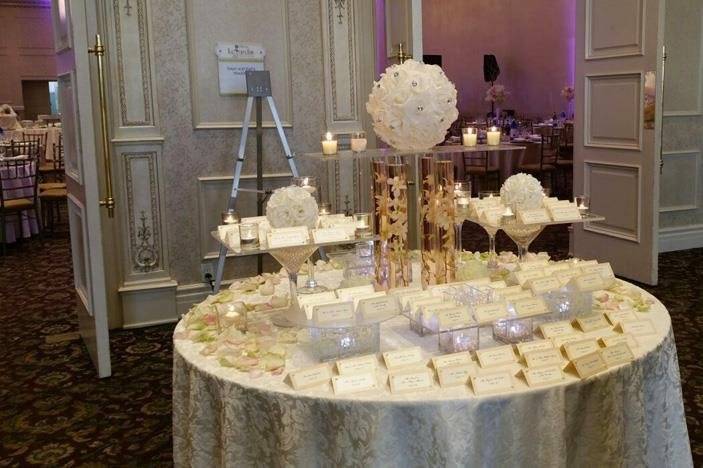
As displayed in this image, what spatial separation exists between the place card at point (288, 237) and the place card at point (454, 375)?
0.49 meters

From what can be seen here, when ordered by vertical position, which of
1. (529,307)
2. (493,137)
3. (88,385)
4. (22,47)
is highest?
(22,47)

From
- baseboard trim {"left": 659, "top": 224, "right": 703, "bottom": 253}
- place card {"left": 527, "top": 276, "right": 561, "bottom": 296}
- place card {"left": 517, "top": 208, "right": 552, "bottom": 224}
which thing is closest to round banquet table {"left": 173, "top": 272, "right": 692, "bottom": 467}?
place card {"left": 527, "top": 276, "right": 561, "bottom": 296}

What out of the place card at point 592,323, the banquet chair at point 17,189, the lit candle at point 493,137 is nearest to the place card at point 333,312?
the place card at point 592,323

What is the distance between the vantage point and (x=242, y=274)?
479 centimetres

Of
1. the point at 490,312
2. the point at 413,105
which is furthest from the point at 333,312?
the point at 413,105

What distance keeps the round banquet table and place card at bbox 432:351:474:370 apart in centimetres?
7

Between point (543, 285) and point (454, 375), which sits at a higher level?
point (543, 285)

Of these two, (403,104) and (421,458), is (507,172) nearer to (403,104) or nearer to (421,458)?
(403,104)

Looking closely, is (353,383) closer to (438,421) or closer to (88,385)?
(438,421)

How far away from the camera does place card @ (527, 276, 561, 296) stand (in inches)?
74.1

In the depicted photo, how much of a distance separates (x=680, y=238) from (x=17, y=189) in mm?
6123

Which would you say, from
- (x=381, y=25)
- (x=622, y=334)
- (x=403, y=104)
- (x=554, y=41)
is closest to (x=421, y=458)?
(x=622, y=334)

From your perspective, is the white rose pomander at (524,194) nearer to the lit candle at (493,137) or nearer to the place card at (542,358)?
the lit candle at (493,137)

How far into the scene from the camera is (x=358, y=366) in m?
1.57
